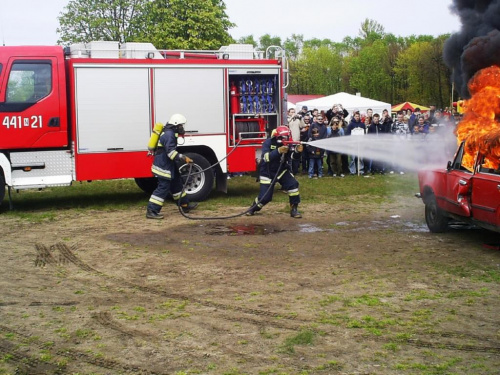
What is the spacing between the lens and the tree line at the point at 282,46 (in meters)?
32.1

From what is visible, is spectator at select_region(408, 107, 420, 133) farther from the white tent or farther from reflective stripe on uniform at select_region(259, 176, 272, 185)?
the white tent

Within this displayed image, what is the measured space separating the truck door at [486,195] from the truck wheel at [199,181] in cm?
581

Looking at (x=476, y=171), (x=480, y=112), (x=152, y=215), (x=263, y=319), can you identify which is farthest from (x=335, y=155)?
(x=263, y=319)

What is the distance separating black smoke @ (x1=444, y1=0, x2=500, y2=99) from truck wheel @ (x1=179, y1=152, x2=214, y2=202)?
200 inches

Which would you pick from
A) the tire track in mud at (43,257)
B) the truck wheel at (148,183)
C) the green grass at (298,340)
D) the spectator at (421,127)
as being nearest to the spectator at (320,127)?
the spectator at (421,127)

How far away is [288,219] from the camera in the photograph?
34.4ft

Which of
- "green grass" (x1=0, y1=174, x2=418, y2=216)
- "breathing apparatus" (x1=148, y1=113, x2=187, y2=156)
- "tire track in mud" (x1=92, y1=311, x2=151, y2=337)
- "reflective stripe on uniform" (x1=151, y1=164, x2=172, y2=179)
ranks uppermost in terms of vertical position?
"breathing apparatus" (x1=148, y1=113, x2=187, y2=156)

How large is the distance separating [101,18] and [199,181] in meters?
28.2

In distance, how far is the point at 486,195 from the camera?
24.6 ft

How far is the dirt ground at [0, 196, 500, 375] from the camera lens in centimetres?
445

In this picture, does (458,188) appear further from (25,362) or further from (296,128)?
(296,128)

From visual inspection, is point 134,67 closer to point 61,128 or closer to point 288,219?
point 61,128

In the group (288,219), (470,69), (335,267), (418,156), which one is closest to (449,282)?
(335,267)

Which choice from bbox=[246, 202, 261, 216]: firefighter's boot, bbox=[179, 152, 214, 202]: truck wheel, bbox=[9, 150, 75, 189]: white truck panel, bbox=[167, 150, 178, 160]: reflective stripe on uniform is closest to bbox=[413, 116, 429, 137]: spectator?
bbox=[179, 152, 214, 202]: truck wheel
